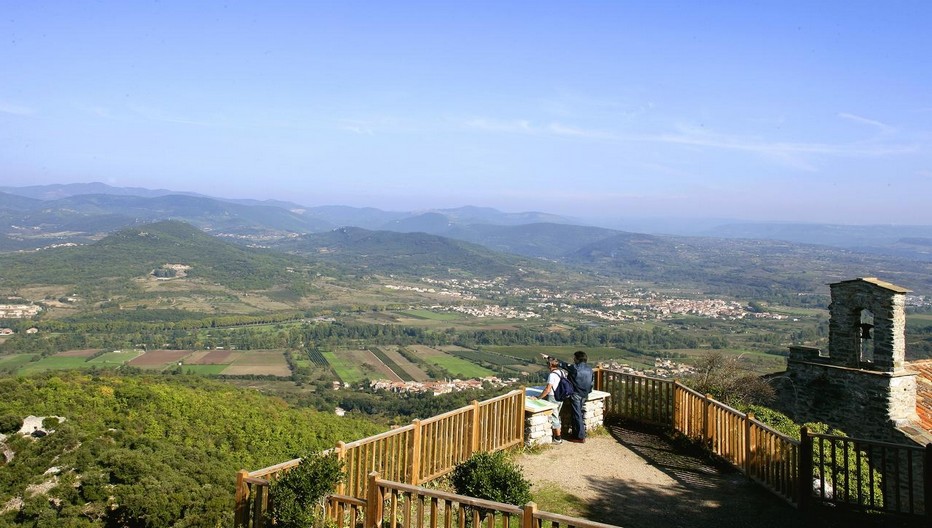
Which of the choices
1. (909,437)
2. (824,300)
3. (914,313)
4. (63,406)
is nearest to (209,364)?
(63,406)

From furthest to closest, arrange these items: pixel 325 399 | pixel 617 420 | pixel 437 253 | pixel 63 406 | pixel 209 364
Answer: pixel 437 253, pixel 209 364, pixel 325 399, pixel 63 406, pixel 617 420

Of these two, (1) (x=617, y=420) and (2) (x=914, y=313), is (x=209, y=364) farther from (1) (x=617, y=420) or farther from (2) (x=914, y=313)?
(2) (x=914, y=313)

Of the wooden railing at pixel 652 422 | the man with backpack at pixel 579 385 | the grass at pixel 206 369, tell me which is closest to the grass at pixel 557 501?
the wooden railing at pixel 652 422

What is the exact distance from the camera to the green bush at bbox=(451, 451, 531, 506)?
6277 mm

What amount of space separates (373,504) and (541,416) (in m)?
4.79

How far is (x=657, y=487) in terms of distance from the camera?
8.34m

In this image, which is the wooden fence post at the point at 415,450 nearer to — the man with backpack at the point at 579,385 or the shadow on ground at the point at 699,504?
the shadow on ground at the point at 699,504

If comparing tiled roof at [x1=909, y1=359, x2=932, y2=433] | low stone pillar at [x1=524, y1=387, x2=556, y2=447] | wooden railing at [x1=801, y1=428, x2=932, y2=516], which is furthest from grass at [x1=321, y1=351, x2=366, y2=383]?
wooden railing at [x1=801, y1=428, x2=932, y2=516]

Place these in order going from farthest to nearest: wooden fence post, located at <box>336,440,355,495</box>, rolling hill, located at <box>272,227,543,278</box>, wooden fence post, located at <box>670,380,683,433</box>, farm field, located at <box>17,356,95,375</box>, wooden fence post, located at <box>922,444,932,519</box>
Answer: rolling hill, located at <box>272,227,543,278</box> < farm field, located at <box>17,356,95,375</box> < wooden fence post, located at <box>670,380,683,433</box> < wooden fence post, located at <box>922,444,932,519</box> < wooden fence post, located at <box>336,440,355,495</box>

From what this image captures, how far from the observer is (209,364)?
5519 centimetres

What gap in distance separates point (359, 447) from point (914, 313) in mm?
98261

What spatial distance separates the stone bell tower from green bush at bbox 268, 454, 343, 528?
32.4 feet

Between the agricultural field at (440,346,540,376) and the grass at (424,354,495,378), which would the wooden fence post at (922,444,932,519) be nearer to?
the grass at (424,354,495,378)

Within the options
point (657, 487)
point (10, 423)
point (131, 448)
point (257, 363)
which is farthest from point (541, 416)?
point (257, 363)
